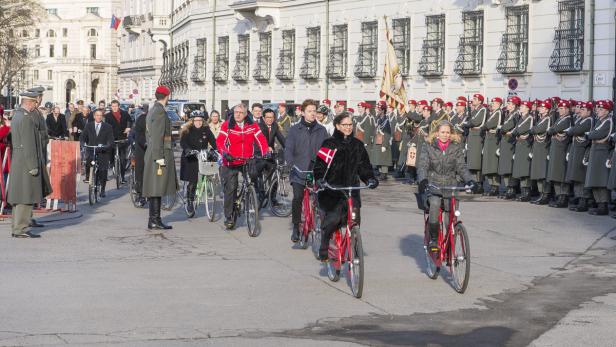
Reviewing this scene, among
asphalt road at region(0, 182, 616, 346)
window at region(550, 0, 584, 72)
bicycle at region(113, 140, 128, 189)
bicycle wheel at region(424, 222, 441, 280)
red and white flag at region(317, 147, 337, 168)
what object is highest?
window at region(550, 0, 584, 72)

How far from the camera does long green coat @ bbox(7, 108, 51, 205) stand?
1596 centimetres

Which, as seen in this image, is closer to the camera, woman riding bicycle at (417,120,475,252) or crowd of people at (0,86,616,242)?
woman riding bicycle at (417,120,475,252)

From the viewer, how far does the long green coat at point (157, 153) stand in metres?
17.0

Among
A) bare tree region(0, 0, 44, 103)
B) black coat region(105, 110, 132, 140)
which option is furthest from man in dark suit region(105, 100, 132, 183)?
bare tree region(0, 0, 44, 103)

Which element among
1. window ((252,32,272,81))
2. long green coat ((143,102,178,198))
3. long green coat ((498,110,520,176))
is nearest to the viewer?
long green coat ((143,102,178,198))

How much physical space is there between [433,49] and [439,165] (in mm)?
25996

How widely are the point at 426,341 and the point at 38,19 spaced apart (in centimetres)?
7013

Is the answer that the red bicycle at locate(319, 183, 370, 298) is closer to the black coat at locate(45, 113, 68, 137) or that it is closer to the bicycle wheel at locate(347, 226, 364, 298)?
the bicycle wheel at locate(347, 226, 364, 298)

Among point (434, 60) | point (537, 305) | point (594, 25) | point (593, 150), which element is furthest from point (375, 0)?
point (537, 305)

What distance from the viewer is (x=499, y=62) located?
3428cm

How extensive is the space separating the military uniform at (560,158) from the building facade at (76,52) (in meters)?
122

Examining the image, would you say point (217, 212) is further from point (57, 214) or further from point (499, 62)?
point (499, 62)

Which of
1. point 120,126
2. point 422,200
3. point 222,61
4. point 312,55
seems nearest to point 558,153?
point 120,126

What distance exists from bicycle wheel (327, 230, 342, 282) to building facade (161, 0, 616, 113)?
61.8 ft
